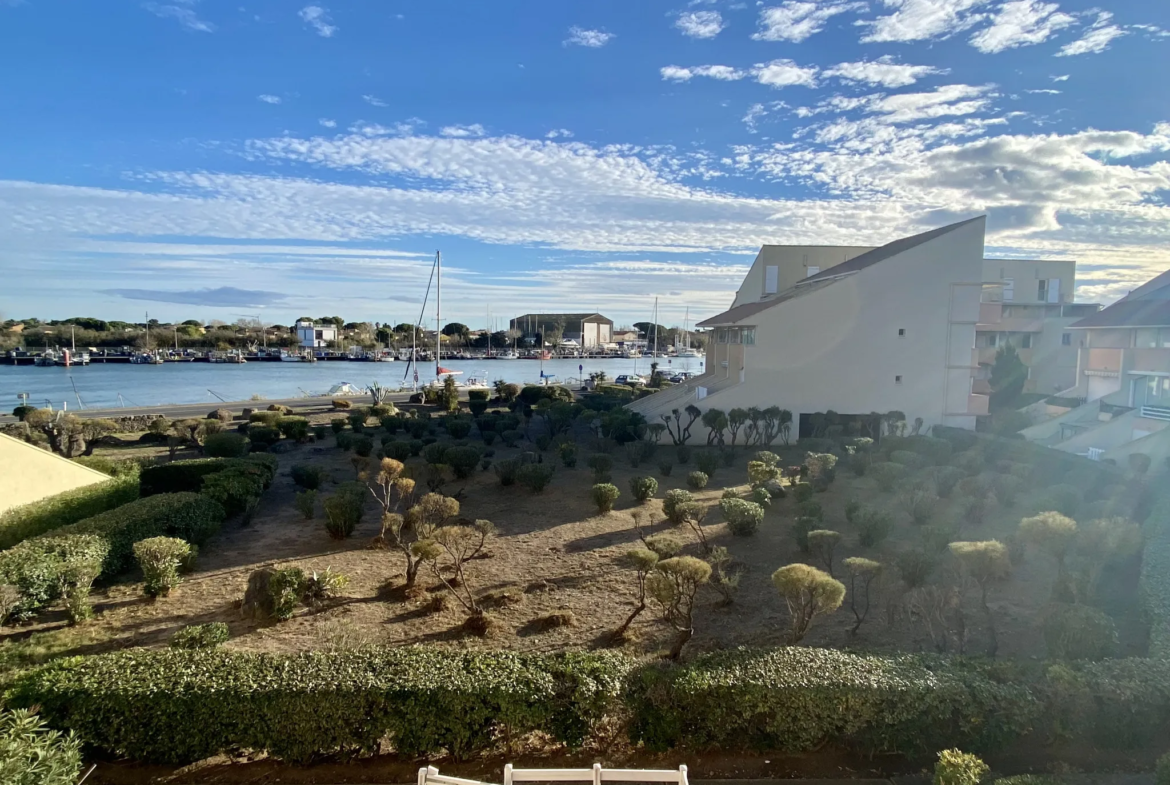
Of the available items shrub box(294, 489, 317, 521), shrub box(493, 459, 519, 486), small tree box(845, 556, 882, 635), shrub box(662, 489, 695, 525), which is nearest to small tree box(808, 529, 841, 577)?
small tree box(845, 556, 882, 635)

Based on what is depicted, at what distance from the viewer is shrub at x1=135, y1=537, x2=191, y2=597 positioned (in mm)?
10406

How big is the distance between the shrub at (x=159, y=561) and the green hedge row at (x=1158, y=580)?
13491 mm

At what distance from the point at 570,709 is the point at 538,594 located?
481cm

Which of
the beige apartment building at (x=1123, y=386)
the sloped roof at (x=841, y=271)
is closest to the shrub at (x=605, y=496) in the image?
the sloped roof at (x=841, y=271)

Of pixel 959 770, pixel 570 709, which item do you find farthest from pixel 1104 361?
pixel 570 709

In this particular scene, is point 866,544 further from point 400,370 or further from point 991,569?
point 400,370

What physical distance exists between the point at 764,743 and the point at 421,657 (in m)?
→ 3.46

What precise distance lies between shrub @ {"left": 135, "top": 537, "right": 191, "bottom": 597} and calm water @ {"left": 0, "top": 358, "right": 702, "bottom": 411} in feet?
143

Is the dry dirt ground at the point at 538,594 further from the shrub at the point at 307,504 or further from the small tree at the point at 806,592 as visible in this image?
the small tree at the point at 806,592

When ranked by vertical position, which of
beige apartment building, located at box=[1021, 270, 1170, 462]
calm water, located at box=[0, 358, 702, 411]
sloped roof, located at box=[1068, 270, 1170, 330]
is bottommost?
calm water, located at box=[0, 358, 702, 411]

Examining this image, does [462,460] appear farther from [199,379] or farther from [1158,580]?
[199,379]

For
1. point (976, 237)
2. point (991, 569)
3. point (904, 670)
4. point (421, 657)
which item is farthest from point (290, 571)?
point (976, 237)

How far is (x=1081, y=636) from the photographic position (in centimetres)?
753

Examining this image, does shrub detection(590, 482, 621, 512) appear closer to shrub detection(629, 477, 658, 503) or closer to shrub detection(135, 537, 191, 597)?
shrub detection(629, 477, 658, 503)
